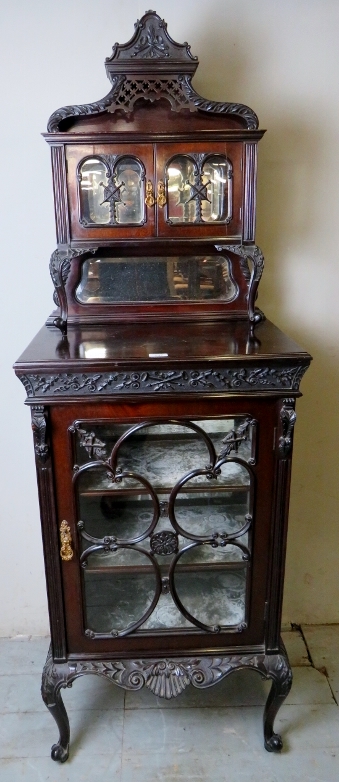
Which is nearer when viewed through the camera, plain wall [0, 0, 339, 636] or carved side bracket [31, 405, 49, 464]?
carved side bracket [31, 405, 49, 464]

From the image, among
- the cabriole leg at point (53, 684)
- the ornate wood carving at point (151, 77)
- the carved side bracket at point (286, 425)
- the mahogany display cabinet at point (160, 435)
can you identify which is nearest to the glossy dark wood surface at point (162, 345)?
the mahogany display cabinet at point (160, 435)

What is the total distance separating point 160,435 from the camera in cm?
132

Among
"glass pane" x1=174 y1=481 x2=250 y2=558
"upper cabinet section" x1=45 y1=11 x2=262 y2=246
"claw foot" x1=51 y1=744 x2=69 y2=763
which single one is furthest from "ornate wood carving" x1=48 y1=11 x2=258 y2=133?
"claw foot" x1=51 y1=744 x2=69 y2=763

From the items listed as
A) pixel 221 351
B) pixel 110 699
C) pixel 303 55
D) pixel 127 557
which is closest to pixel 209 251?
pixel 221 351

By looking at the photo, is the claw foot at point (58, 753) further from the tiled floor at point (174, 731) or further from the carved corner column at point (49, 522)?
the carved corner column at point (49, 522)

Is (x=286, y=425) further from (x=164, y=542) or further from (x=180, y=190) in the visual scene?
(x=180, y=190)

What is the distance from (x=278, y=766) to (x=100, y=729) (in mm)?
519

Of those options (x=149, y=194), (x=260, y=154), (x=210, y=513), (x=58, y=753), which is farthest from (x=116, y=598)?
(x=260, y=154)

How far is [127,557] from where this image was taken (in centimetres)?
143

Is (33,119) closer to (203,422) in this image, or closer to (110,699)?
(203,422)

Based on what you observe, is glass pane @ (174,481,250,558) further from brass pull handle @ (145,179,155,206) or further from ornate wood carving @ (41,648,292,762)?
brass pull handle @ (145,179,155,206)

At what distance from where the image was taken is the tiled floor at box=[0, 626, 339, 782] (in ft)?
4.85

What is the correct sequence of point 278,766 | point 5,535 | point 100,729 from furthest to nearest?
1. point 5,535
2. point 100,729
3. point 278,766

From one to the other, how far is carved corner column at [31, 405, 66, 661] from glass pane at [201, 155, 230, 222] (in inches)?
26.9
